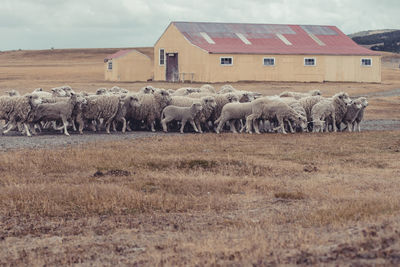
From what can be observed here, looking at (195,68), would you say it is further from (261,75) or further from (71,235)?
(71,235)

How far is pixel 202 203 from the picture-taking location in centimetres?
1057

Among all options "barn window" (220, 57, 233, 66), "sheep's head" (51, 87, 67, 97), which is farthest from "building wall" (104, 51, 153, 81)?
"sheep's head" (51, 87, 67, 97)

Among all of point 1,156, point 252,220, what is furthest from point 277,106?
point 252,220

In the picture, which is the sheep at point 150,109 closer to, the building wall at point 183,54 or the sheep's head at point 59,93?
the sheep's head at point 59,93

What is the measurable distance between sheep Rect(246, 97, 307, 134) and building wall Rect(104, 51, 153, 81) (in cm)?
3424

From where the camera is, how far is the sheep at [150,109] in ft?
70.7

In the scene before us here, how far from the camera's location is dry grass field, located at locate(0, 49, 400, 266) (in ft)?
24.9

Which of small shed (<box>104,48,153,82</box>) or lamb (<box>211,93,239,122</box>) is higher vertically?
small shed (<box>104,48,153,82</box>)

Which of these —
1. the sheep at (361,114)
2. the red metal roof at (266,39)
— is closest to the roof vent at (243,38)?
the red metal roof at (266,39)

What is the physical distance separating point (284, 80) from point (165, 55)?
9.56m

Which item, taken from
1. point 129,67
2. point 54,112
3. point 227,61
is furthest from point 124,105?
point 129,67

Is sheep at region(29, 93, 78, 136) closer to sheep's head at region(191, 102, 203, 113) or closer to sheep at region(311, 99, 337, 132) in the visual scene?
sheep's head at region(191, 102, 203, 113)

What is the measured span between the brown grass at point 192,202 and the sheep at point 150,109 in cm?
467

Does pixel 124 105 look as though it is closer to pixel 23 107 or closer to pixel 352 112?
pixel 23 107
